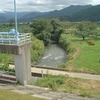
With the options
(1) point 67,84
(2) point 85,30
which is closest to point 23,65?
(1) point 67,84

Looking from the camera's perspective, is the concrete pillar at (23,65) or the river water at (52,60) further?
the river water at (52,60)

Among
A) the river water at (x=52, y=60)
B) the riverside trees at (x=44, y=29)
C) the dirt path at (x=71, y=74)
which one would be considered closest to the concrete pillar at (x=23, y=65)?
the dirt path at (x=71, y=74)

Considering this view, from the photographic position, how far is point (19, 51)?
86.2 ft

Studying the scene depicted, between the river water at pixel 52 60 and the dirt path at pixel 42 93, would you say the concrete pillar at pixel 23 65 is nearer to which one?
the dirt path at pixel 42 93

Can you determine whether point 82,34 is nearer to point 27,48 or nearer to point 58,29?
point 58,29

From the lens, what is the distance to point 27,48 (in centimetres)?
2761

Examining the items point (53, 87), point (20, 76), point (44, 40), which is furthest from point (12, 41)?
point (44, 40)

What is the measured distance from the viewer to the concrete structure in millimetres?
26594

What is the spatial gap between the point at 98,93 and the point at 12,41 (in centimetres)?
1045

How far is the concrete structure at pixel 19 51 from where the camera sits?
26594 millimetres

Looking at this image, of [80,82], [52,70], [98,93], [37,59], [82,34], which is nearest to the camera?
[98,93]

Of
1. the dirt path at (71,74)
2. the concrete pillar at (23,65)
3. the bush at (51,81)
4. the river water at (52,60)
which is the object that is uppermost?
the concrete pillar at (23,65)

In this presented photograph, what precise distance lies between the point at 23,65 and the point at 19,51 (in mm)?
1724

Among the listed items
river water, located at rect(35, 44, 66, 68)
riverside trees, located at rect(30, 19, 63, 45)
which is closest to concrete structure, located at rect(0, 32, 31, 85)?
river water, located at rect(35, 44, 66, 68)
